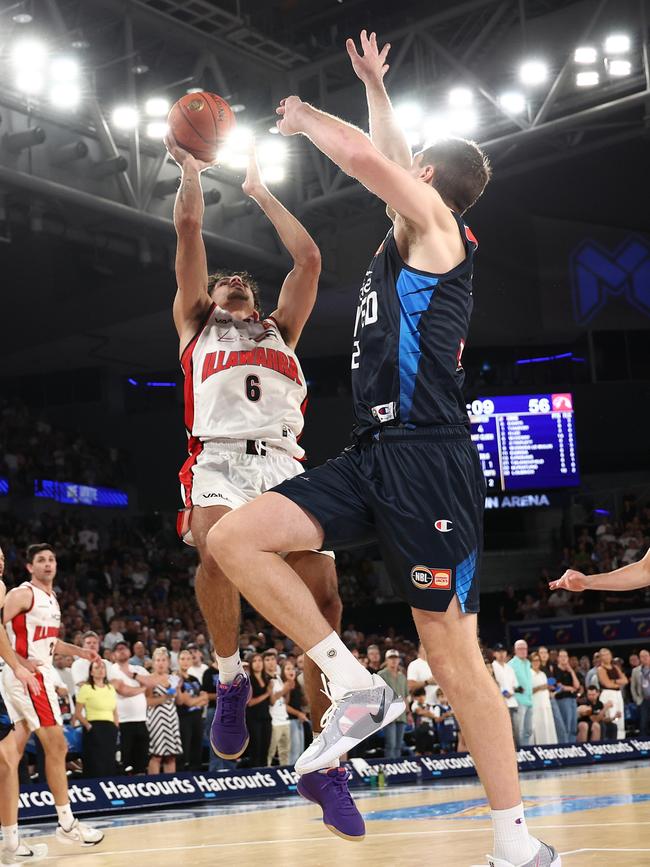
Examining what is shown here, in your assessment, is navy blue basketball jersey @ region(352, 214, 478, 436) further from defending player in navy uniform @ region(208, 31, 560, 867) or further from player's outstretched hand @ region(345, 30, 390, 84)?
player's outstretched hand @ region(345, 30, 390, 84)

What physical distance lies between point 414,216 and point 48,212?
541 inches

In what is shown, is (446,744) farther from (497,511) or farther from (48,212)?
(497,511)

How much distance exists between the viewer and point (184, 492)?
5512mm

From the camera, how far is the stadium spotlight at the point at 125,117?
1561 cm

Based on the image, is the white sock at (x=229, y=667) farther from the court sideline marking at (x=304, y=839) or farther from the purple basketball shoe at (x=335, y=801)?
the court sideline marking at (x=304, y=839)

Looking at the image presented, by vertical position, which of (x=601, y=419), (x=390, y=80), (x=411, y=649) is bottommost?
(x=411, y=649)

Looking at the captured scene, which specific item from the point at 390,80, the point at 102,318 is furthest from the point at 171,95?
the point at 102,318

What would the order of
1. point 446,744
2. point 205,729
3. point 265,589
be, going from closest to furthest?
point 265,589 → point 205,729 → point 446,744

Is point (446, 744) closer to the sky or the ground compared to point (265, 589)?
closer to the ground

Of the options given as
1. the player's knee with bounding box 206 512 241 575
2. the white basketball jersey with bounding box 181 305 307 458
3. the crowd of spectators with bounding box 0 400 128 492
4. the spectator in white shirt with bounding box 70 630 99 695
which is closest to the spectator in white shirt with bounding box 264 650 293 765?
the spectator in white shirt with bounding box 70 630 99 695

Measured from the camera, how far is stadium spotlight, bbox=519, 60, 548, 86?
16484mm

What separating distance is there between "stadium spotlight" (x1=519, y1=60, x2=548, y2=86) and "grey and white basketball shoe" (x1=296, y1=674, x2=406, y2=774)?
47.0ft

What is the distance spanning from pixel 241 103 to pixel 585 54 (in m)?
5.26

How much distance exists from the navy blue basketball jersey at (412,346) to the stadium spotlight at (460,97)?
13497 mm
